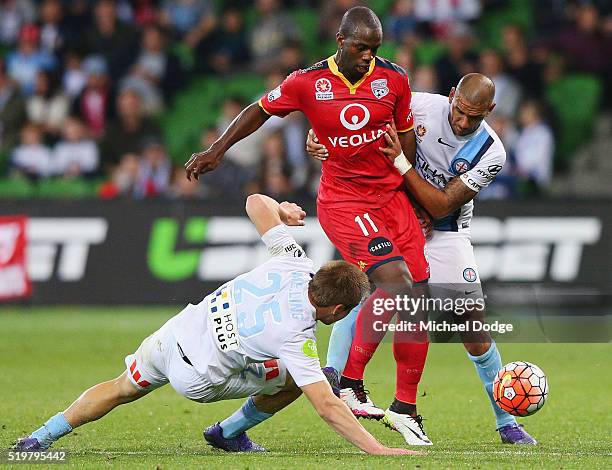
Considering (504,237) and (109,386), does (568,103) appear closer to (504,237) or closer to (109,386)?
(504,237)

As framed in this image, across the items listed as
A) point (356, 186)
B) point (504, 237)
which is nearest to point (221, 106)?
point (504, 237)

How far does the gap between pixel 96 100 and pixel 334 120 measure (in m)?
10.9

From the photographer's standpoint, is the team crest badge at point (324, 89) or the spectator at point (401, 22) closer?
the team crest badge at point (324, 89)

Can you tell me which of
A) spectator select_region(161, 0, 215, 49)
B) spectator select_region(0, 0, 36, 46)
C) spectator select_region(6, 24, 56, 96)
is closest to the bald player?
spectator select_region(161, 0, 215, 49)

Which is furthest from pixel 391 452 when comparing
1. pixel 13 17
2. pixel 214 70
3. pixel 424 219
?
pixel 13 17

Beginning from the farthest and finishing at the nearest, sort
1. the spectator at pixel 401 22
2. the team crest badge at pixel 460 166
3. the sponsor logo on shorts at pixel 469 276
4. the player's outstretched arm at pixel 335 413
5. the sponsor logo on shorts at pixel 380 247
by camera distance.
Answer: the spectator at pixel 401 22 → the sponsor logo on shorts at pixel 469 276 → the team crest badge at pixel 460 166 → the sponsor logo on shorts at pixel 380 247 → the player's outstretched arm at pixel 335 413

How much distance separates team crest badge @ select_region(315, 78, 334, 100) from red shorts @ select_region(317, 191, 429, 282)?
719 millimetres

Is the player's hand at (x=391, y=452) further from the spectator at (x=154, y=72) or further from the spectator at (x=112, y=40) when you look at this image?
the spectator at (x=112, y=40)

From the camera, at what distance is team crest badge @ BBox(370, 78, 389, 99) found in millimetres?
7762

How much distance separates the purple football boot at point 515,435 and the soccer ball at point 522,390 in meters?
0.34

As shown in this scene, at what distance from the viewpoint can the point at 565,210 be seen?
48.6ft

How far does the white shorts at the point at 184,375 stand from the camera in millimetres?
6922

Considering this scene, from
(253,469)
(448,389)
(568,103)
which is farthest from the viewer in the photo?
(568,103)

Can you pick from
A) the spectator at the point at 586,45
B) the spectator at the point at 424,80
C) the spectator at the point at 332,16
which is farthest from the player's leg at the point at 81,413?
the spectator at the point at 586,45
